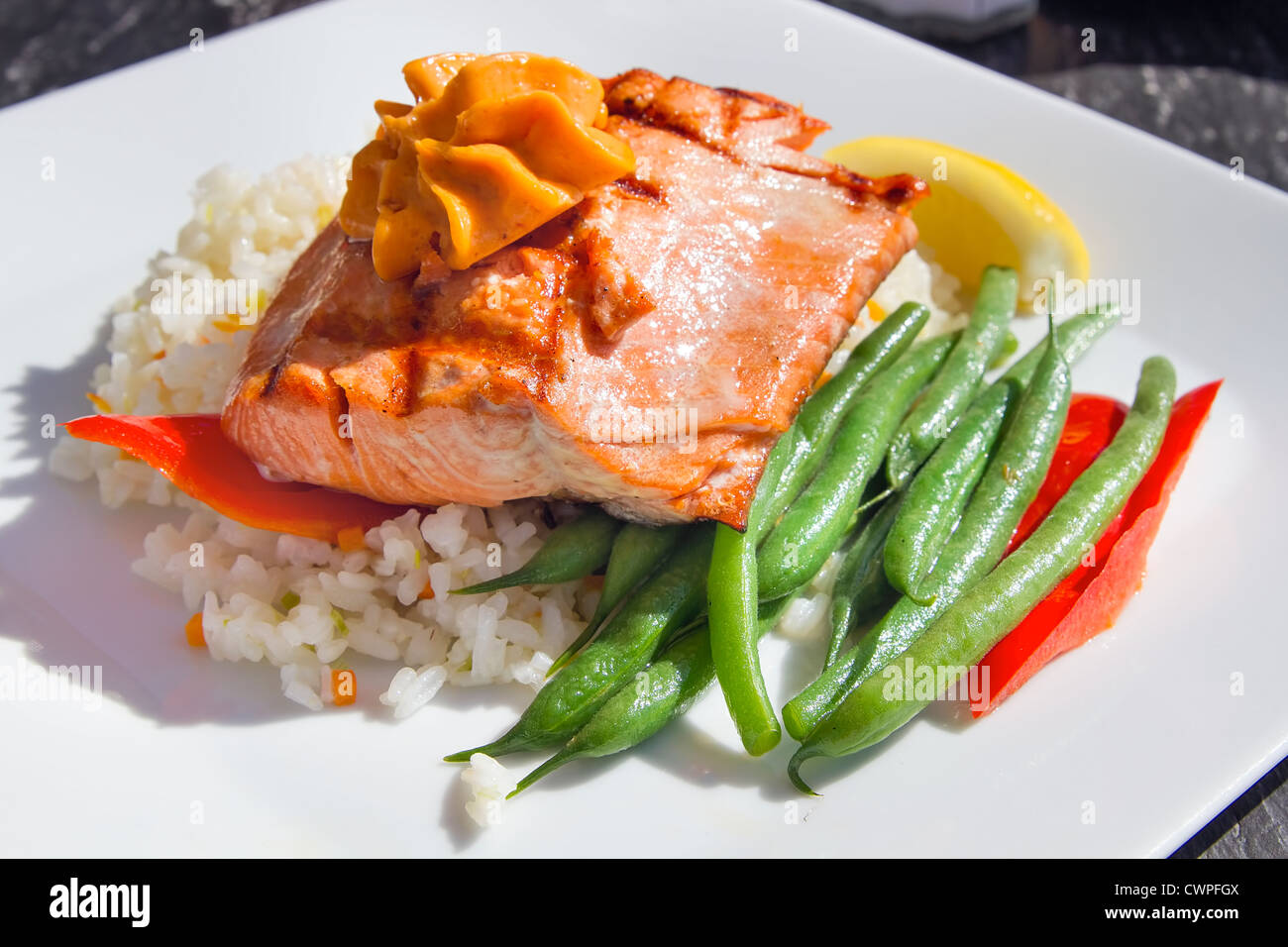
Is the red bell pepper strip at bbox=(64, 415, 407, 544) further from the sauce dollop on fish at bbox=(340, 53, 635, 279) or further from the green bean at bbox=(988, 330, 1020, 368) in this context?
the green bean at bbox=(988, 330, 1020, 368)

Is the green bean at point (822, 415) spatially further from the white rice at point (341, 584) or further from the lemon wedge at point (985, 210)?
the lemon wedge at point (985, 210)

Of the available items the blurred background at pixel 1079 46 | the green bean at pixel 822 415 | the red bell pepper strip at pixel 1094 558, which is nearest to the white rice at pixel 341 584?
the green bean at pixel 822 415

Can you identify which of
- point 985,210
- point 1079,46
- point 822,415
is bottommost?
point 822,415

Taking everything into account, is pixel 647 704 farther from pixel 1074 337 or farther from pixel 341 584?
pixel 1074 337

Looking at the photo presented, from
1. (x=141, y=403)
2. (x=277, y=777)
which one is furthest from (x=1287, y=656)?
(x=141, y=403)

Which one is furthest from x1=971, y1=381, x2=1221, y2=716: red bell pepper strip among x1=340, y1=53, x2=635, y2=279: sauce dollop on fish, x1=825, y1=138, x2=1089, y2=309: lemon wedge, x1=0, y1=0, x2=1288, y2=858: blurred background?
x1=0, y1=0, x2=1288, y2=858: blurred background

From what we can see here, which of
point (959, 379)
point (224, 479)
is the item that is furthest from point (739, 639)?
point (224, 479)
